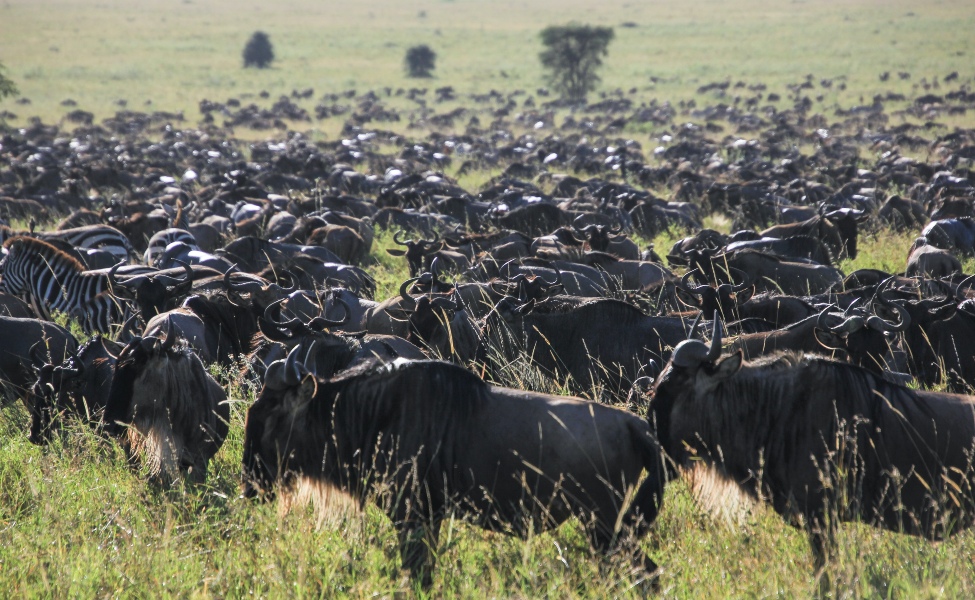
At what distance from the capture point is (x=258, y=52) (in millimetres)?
72000

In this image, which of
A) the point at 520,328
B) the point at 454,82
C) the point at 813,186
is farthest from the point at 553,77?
the point at 520,328

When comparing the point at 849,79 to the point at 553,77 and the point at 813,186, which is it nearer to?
the point at 553,77

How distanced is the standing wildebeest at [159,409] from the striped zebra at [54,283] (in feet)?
13.1

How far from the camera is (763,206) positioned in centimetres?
1648

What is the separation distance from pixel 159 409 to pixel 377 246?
9.44 metres

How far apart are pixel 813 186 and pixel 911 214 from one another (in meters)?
4.30

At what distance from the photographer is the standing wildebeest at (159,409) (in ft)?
15.6

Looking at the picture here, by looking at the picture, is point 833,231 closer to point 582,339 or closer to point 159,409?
point 582,339

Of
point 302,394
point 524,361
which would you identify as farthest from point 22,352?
point 302,394

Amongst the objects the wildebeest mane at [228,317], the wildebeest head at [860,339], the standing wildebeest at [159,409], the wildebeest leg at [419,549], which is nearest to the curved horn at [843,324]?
the wildebeest head at [860,339]

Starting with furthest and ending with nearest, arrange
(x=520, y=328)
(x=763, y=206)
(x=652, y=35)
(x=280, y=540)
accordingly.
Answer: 1. (x=652, y=35)
2. (x=763, y=206)
3. (x=520, y=328)
4. (x=280, y=540)

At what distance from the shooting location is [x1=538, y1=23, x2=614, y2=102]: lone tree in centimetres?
5719

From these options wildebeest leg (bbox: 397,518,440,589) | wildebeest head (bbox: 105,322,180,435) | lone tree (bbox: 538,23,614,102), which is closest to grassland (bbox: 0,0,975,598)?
wildebeest leg (bbox: 397,518,440,589)

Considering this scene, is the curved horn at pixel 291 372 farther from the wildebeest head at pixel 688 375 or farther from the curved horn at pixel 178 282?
the curved horn at pixel 178 282
